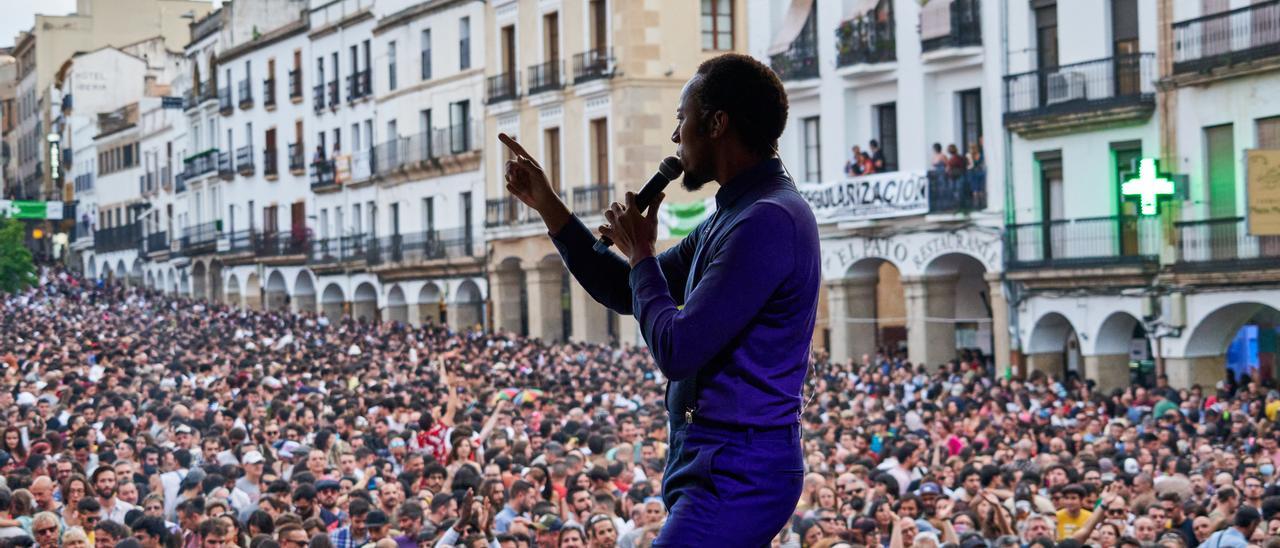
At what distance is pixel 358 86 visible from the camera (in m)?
53.0

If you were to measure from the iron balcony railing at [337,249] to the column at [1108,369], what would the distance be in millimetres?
27999

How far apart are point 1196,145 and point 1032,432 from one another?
10.1 m

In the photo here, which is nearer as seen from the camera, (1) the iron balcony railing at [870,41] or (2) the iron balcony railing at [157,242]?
(1) the iron balcony railing at [870,41]

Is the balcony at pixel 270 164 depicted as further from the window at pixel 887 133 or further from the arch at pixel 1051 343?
the arch at pixel 1051 343

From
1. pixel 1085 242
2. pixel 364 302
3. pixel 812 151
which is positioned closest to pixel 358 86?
pixel 364 302

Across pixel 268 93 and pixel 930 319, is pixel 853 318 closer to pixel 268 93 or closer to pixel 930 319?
pixel 930 319

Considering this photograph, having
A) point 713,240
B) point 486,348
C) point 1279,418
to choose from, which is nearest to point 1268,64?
point 1279,418

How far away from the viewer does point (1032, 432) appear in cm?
1894

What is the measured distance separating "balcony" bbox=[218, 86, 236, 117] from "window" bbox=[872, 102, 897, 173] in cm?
3428

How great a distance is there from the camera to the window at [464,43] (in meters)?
46.7

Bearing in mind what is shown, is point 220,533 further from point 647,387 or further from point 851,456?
point 647,387

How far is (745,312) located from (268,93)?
57.3 meters

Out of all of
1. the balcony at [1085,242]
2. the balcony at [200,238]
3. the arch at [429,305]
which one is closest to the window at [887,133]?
the balcony at [1085,242]

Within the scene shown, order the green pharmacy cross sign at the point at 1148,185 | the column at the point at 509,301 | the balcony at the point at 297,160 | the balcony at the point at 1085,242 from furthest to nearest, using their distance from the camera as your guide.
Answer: the balcony at the point at 297,160 < the column at the point at 509,301 < the balcony at the point at 1085,242 < the green pharmacy cross sign at the point at 1148,185
